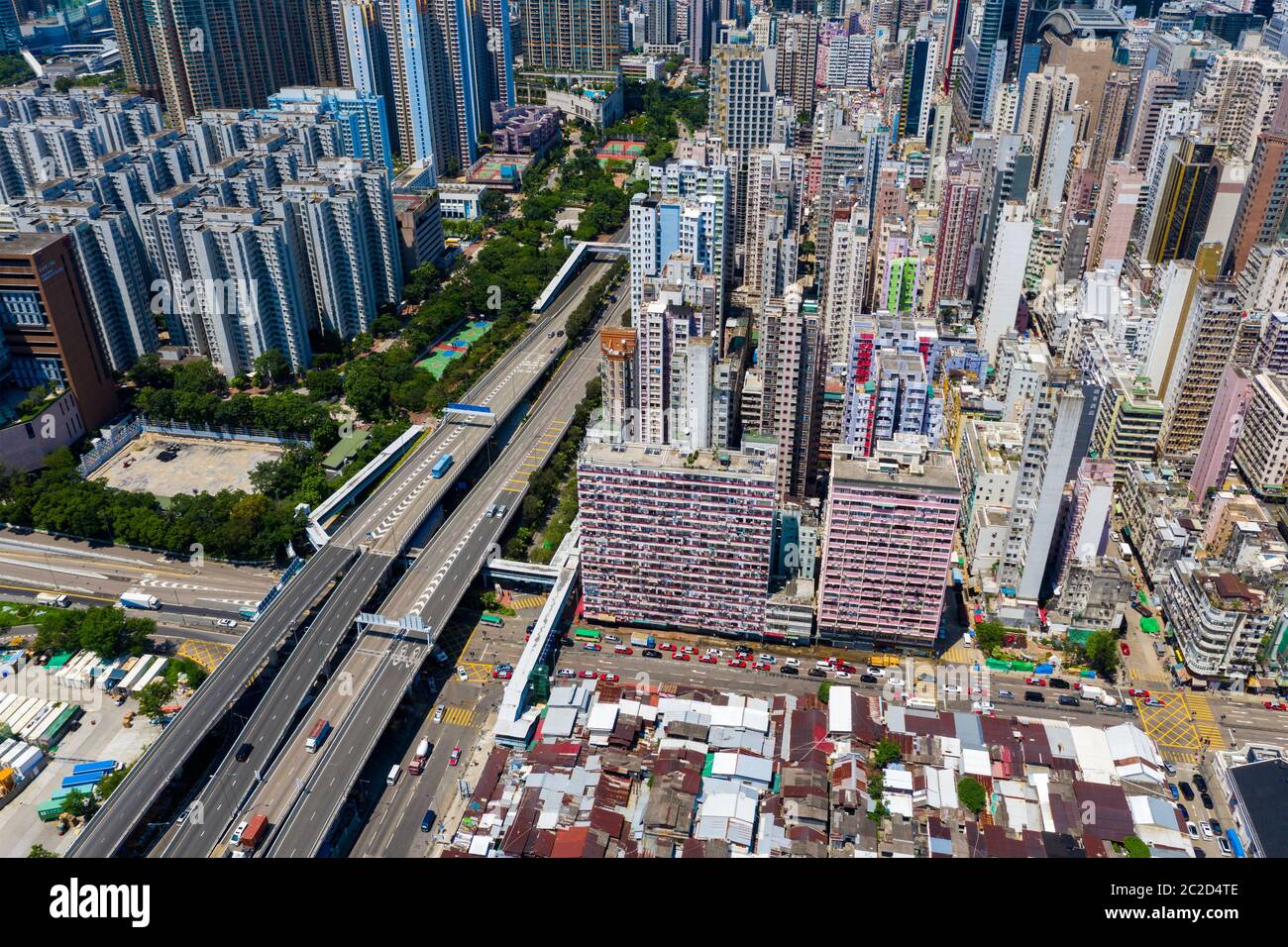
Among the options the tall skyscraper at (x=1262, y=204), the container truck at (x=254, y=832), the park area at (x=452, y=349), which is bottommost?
the container truck at (x=254, y=832)

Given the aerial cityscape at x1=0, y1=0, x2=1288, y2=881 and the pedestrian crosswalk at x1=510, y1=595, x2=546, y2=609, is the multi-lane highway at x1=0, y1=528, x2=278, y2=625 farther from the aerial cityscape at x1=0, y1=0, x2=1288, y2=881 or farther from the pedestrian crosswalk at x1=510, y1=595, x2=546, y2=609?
the pedestrian crosswalk at x1=510, y1=595, x2=546, y2=609

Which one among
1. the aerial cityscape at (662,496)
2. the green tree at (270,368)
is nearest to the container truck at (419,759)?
the aerial cityscape at (662,496)

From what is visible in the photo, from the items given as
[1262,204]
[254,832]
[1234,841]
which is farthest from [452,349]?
[1262,204]

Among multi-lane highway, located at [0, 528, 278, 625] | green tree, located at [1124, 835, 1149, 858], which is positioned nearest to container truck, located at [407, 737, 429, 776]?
multi-lane highway, located at [0, 528, 278, 625]

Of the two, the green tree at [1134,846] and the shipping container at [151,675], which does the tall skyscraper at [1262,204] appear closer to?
the green tree at [1134,846]
